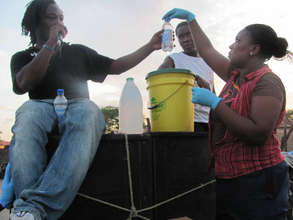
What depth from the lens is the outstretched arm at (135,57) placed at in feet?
6.60

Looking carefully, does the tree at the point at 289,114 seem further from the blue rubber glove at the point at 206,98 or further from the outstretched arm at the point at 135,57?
the blue rubber glove at the point at 206,98

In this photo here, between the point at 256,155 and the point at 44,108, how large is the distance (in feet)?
4.37

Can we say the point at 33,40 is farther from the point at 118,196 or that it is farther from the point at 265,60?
the point at 265,60

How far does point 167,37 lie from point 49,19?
102cm

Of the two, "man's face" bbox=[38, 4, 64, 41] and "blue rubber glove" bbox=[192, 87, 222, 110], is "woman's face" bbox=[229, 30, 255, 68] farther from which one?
"man's face" bbox=[38, 4, 64, 41]

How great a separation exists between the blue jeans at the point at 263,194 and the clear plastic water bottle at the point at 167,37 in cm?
125

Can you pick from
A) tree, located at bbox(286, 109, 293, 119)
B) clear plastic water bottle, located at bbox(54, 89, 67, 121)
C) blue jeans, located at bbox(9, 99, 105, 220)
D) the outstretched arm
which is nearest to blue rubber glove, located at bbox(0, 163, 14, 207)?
blue jeans, located at bbox(9, 99, 105, 220)

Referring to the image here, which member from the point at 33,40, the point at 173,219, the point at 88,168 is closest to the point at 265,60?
the point at 173,219

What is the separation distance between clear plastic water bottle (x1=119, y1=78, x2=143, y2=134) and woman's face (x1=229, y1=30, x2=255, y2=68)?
0.77 m

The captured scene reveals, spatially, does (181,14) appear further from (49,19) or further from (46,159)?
(46,159)

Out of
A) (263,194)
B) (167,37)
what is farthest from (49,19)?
(263,194)

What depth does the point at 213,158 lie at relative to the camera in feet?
4.93

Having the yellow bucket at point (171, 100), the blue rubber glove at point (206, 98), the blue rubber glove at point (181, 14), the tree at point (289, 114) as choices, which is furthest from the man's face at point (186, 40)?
the tree at point (289, 114)

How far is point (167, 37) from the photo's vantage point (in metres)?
1.94
